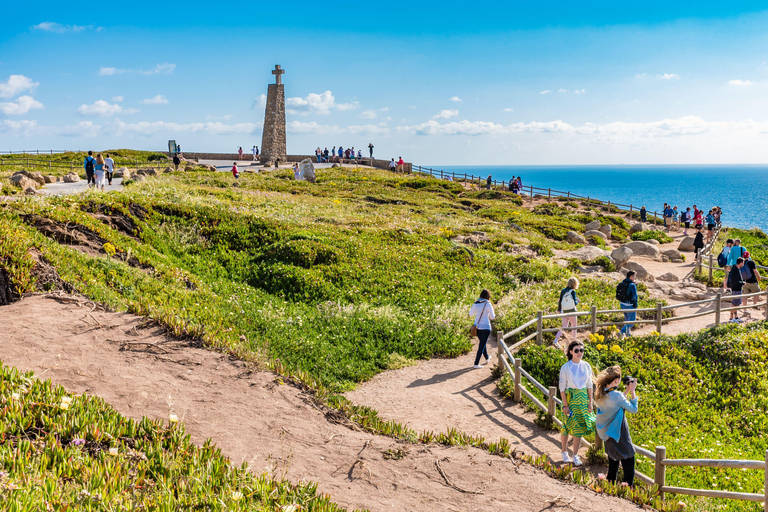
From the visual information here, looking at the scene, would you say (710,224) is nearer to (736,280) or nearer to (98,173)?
(736,280)

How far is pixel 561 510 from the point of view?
6.46 m

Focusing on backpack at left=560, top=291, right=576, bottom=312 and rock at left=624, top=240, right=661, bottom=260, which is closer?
backpack at left=560, top=291, right=576, bottom=312

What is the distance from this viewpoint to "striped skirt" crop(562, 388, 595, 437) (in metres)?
8.39

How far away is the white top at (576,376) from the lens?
27.8 feet

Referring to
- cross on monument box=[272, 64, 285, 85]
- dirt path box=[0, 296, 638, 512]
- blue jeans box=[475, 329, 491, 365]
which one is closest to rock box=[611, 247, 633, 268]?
blue jeans box=[475, 329, 491, 365]

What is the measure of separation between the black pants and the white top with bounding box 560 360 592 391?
1154 millimetres

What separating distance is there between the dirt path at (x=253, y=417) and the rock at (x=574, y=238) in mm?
25249

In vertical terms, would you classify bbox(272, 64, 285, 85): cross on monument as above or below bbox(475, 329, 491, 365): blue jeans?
above

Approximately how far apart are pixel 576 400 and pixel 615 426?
0.78 m

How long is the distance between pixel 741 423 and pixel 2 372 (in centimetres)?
1346

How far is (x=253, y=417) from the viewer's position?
7.76 metres

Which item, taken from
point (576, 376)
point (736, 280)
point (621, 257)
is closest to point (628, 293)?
point (736, 280)

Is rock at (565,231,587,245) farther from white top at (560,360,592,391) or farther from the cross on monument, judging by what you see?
the cross on monument

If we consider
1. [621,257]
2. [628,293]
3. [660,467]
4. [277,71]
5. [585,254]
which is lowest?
[660,467]
